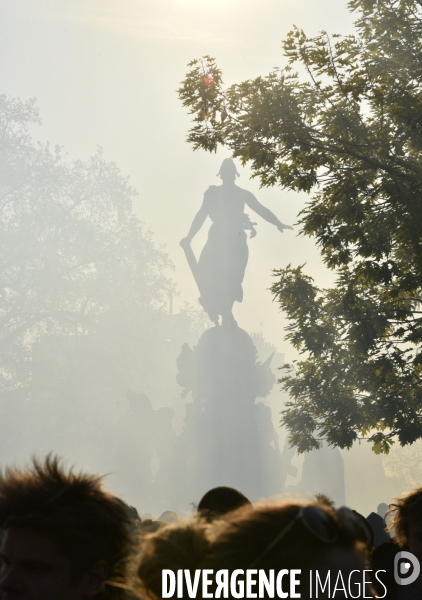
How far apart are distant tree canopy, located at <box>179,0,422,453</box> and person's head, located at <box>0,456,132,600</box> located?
654 centimetres

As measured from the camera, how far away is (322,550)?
1.53 m

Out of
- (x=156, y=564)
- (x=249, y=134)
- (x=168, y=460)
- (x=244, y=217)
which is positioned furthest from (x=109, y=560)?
(x=168, y=460)

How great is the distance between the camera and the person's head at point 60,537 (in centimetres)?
182

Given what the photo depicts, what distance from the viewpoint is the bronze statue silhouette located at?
22.0 m

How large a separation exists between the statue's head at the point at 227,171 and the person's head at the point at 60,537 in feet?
66.3

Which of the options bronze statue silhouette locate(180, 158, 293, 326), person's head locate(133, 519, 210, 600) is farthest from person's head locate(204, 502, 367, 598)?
bronze statue silhouette locate(180, 158, 293, 326)

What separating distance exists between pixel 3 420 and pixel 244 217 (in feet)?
47.4

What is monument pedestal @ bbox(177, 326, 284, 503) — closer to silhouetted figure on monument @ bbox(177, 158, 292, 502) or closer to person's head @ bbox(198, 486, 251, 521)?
silhouetted figure on monument @ bbox(177, 158, 292, 502)

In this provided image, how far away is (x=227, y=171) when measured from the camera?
72.3 feet

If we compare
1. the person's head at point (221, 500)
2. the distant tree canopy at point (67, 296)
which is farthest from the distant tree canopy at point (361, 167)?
the distant tree canopy at point (67, 296)

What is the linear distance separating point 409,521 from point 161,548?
1215 mm

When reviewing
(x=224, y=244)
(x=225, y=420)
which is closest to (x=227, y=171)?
(x=224, y=244)

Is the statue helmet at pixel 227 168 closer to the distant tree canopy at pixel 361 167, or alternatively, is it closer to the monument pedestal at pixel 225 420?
the monument pedestal at pixel 225 420

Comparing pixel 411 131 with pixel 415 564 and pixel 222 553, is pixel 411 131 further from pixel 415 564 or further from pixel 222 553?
pixel 222 553
